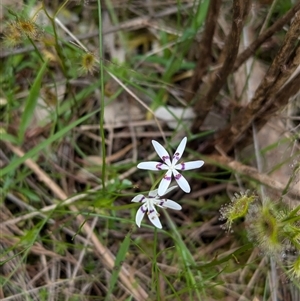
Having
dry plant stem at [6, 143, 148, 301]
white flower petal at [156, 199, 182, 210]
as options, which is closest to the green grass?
dry plant stem at [6, 143, 148, 301]

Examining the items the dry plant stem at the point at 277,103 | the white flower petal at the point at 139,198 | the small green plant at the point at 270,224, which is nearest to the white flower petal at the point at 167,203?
the white flower petal at the point at 139,198

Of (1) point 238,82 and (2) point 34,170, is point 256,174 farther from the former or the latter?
(2) point 34,170

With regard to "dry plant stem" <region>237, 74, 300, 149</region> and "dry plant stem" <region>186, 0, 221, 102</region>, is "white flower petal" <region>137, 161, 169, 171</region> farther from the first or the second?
"dry plant stem" <region>186, 0, 221, 102</region>

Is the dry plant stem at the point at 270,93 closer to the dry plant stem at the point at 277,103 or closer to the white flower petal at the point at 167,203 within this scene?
the dry plant stem at the point at 277,103

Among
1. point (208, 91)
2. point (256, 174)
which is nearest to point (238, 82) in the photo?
point (208, 91)

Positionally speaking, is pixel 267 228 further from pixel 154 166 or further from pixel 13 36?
pixel 13 36

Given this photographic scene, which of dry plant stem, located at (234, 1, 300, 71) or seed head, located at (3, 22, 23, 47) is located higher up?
dry plant stem, located at (234, 1, 300, 71)
